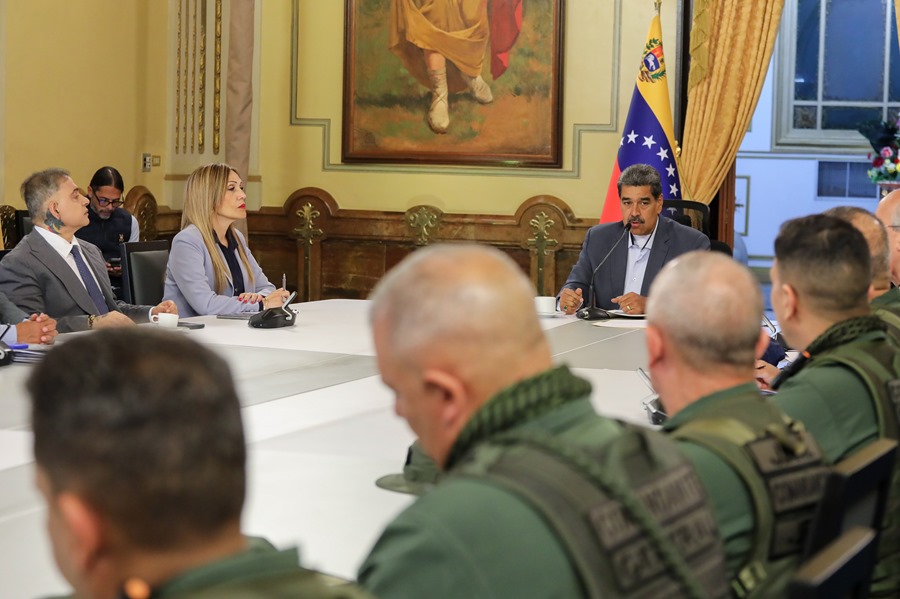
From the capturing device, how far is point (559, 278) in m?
8.14

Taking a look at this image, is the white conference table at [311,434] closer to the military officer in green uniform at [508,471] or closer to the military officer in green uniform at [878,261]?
the military officer in green uniform at [508,471]

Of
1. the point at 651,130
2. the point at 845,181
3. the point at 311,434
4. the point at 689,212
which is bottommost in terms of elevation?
the point at 311,434

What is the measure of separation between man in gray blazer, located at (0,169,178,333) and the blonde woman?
337 mm

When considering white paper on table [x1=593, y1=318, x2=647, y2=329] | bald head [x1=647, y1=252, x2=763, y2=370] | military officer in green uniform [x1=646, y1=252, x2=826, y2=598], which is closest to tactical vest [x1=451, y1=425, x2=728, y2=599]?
military officer in green uniform [x1=646, y1=252, x2=826, y2=598]

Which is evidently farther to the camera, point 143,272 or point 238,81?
point 238,81

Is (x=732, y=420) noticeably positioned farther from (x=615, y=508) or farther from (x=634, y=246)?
(x=634, y=246)

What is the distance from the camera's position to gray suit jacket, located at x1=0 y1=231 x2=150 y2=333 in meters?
4.39

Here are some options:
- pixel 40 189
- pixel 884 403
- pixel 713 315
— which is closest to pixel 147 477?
pixel 713 315

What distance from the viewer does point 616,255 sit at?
5461mm

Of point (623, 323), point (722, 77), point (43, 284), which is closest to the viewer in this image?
point (43, 284)

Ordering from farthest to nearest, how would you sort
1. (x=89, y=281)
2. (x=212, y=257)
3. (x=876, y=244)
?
(x=212, y=257) < (x=89, y=281) < (x=876, y=244)

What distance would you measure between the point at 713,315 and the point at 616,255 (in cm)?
379

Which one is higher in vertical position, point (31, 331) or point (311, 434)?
point (31, 331)

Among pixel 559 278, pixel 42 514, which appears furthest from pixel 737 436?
pixel 559 278
